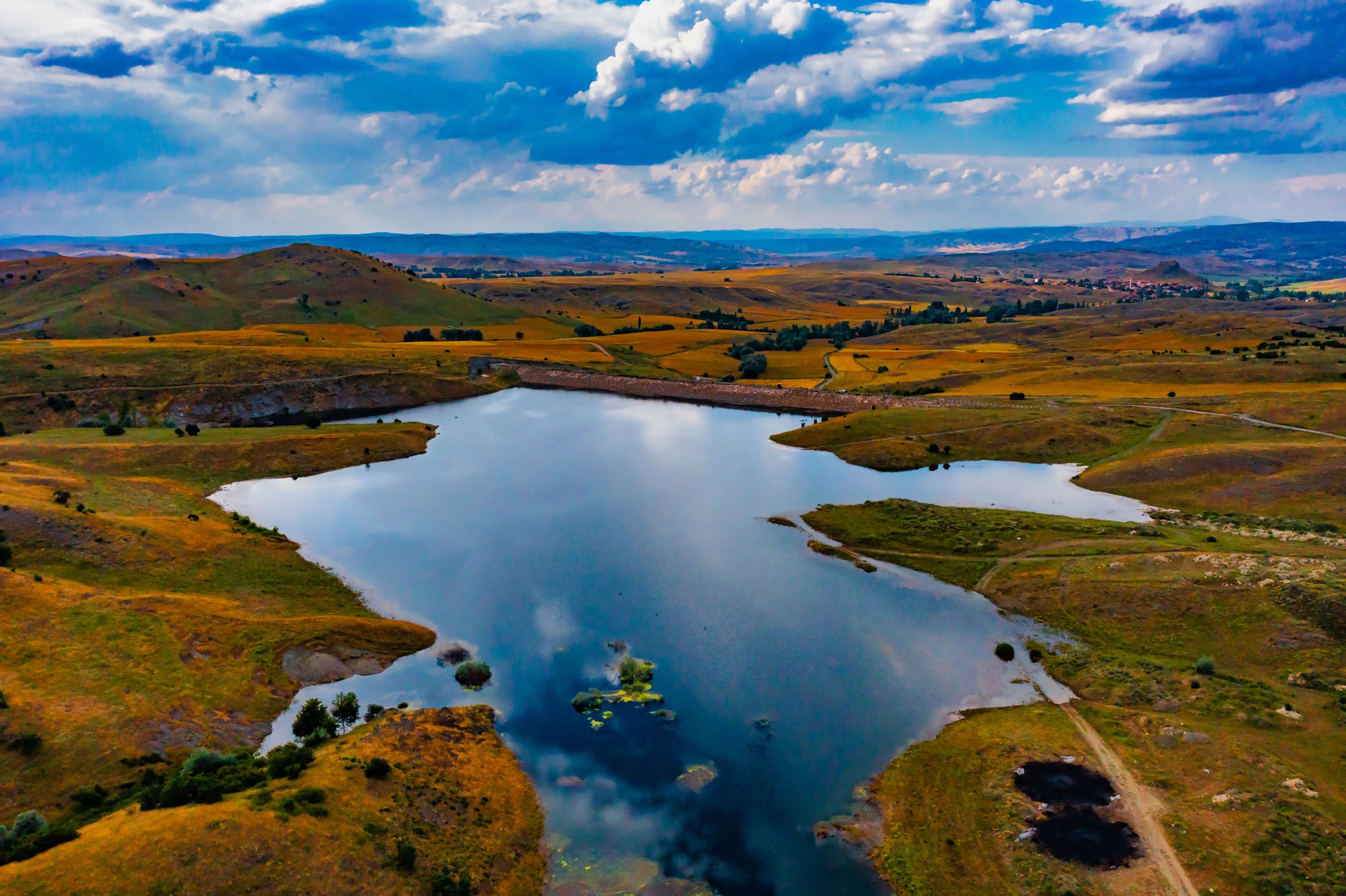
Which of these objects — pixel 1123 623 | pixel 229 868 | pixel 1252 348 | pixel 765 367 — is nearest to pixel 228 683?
pixel 229 868

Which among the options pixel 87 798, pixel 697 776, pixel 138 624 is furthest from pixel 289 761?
pixel 697 776

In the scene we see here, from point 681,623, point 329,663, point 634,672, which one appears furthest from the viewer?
point 681,623

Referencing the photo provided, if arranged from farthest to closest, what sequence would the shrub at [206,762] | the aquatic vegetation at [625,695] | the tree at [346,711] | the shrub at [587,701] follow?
1. the shrub at [587,701]
2. the aquatic vegetation at [625,695]
3. the tree at [346,711]
4. the shrub at [206,762]

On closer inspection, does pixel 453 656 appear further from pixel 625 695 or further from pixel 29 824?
pixel 29 824

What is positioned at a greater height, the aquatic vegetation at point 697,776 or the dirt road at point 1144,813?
the dirt road at point 1144,813

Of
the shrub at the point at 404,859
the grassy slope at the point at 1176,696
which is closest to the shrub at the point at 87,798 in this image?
the shrub at the point at 404,859

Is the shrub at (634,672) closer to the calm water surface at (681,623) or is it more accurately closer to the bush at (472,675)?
the calm water surface at (681,623)

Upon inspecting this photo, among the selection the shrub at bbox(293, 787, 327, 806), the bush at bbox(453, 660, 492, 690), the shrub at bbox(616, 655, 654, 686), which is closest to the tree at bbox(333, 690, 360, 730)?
the bush at bbox(453, 660, 492, 690)
